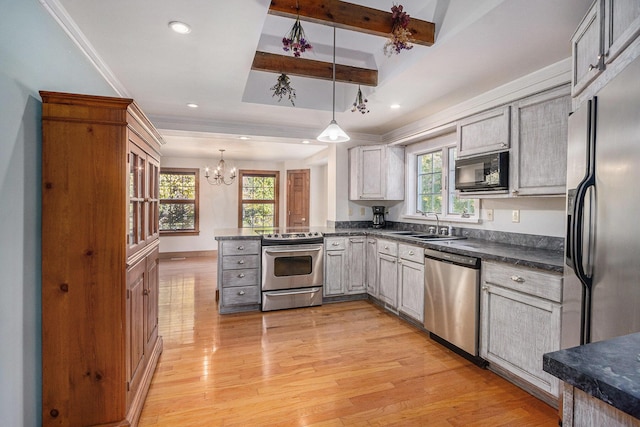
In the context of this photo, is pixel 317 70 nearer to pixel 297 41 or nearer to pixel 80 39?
pixel 297 41

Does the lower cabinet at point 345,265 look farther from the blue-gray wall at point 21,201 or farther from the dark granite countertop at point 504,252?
the blue-gray wall at point 21,201

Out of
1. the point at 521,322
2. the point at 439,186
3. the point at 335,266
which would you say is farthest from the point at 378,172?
the point at 521,322

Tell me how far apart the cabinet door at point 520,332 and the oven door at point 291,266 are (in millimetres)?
2032

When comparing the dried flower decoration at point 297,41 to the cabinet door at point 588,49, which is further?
the dried flower decoration at point 297,41

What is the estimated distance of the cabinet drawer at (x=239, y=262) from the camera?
145 inches

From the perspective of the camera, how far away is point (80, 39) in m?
2.01

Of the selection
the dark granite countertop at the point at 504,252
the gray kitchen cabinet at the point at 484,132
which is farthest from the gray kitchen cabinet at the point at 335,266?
the gray kitchen cabinet at the point at 484,132

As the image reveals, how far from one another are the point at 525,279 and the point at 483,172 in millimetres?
1050

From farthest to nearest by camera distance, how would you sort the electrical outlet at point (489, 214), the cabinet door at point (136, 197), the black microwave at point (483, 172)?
the electrical outlet at point (489, 214) → the black microwave at point (483, 172) → the cabinet door at point (136, 197)

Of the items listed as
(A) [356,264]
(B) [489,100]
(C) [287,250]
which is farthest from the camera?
(A) [356,264]

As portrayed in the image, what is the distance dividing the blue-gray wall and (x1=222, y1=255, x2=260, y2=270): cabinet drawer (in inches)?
85.2

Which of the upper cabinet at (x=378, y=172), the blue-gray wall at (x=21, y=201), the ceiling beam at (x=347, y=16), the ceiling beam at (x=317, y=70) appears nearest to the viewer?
the blue-gray wall at (x=21, y=201)

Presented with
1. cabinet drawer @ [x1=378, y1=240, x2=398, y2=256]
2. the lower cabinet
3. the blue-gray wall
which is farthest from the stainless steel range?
the blue-gray wall

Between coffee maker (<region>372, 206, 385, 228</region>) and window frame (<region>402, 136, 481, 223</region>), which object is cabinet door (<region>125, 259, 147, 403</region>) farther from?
coffee maker (<region>372, 206, 385, 228</region>)
